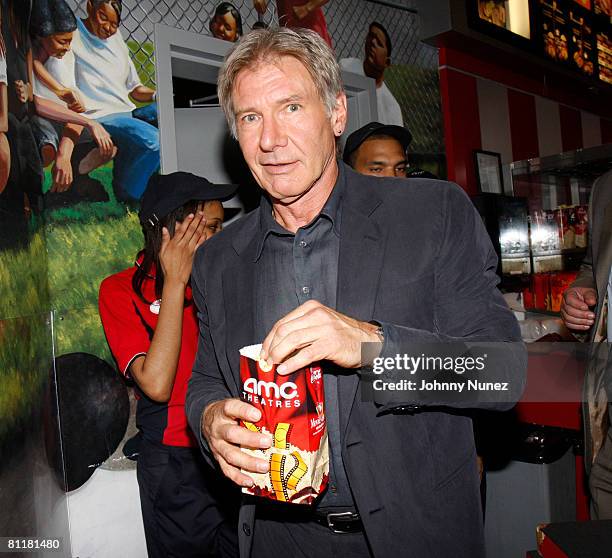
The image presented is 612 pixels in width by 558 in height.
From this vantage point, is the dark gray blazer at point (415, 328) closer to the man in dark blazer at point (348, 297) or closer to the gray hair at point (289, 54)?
the man in dark blazer at point (348, 297)

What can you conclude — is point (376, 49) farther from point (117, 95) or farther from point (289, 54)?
point (289, 54)

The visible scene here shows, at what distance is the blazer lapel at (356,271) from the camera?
4.24 ft

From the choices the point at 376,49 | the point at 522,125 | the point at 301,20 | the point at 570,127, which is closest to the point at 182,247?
the point at 301,20

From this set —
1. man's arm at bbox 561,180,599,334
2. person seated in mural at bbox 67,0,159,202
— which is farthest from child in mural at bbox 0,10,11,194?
man's arm at bbox 561,180,599,334

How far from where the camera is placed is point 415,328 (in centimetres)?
124

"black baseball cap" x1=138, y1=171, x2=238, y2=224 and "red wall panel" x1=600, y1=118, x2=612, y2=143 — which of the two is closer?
"black baseball cap" x1=138, y1=171, x2=238, y2=224

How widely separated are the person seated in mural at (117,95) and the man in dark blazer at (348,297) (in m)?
1.21

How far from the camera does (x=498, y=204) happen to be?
3986 mm

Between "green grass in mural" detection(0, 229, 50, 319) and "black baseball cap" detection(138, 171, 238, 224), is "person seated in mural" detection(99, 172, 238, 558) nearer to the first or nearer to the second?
"black baseball cap" detection(138, 171, 238, 224)

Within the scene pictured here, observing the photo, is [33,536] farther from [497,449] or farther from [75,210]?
[497,449]

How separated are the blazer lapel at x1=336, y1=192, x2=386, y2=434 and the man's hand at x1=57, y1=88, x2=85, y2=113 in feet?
5.10

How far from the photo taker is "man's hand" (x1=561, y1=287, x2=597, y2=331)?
2199 millimetres

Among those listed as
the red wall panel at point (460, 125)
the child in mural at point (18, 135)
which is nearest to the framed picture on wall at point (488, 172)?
the red wall panel at point (460, 125)

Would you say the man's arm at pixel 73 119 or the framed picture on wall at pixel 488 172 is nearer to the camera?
the man's arm at pixel 73 119
